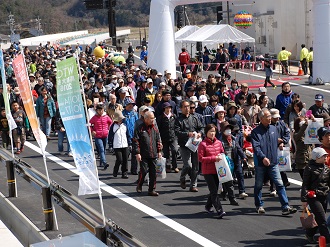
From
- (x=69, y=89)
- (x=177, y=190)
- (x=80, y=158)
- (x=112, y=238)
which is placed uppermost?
(x=69, y=89)

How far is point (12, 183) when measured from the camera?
12938mm

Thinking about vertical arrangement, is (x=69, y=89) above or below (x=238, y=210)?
above

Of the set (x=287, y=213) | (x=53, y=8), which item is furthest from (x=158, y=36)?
(x=53, y=8)

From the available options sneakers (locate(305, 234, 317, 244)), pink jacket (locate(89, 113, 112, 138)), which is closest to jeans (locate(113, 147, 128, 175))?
pink jacket (locate(89, 113, 112, 138))

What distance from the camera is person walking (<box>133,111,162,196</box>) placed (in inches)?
551

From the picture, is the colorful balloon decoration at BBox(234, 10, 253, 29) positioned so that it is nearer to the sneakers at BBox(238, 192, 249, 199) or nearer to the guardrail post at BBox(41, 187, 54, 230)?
the sneakers at BBox(238, 192, 249, 199)

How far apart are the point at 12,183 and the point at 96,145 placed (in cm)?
441

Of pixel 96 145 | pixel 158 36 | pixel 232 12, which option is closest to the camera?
pixel 96 145

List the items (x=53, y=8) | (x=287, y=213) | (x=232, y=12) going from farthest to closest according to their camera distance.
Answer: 1. (x=53, y=8)
2. (x=232, y=12)
3. (x=287, y=213)

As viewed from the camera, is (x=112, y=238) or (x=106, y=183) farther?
(x=106, y=183)

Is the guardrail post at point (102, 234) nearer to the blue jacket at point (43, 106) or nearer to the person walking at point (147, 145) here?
the person walking at point (147, 145)

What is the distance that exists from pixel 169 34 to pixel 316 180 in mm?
21564

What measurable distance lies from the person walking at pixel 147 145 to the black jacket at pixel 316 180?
4.19 metres

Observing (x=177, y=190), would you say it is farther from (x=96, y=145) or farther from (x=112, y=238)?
(x=112, y=238)
